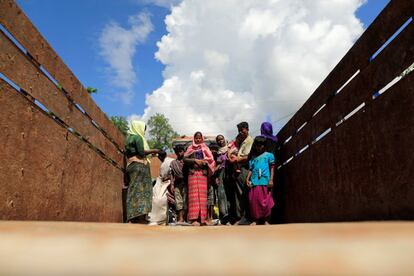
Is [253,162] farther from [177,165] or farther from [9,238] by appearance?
[9,238]

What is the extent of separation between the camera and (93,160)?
438 centimetres

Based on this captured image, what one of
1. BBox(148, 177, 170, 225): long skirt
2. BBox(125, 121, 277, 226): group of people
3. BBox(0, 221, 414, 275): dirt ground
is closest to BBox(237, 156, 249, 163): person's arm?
BBox(125, 121, 277, 226): group of people

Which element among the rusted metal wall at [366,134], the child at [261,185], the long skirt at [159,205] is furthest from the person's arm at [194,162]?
the rusted metal wall at [366,134]

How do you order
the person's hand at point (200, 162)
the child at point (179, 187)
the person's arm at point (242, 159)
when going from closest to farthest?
the person's hand at point (200, 162), the person's arm at point (242, 159), the child at point (179, 187)

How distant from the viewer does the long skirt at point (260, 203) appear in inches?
207

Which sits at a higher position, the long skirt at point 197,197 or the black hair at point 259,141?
the black hair at point 259,141

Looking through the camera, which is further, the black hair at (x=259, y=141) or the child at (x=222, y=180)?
the child at (x=222, y=180)

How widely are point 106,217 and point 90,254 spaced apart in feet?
16.2

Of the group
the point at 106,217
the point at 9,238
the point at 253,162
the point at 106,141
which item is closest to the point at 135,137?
the point at 106,141

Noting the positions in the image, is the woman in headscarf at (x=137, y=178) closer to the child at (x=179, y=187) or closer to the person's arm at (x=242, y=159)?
the child at (x=179, y=187)

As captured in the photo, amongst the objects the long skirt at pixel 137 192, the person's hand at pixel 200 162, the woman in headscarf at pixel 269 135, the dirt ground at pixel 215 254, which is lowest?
the dirt ground at pixel 215 254

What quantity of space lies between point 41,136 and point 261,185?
325cm

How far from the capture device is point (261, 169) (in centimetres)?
531

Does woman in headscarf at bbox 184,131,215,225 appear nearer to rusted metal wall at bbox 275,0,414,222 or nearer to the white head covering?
the white head covering
